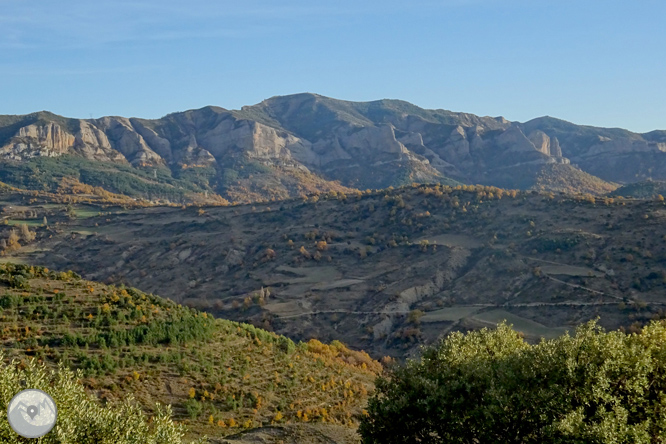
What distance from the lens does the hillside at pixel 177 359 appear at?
37.0 metres

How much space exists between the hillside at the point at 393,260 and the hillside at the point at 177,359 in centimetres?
2385

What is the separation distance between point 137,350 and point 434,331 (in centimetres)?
3737

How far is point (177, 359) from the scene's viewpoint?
41812 mm

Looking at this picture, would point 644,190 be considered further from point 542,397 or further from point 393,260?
point 542,397

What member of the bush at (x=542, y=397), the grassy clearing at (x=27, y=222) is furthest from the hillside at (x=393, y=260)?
the bush at (x=542, y=397)

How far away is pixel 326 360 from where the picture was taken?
172 ft

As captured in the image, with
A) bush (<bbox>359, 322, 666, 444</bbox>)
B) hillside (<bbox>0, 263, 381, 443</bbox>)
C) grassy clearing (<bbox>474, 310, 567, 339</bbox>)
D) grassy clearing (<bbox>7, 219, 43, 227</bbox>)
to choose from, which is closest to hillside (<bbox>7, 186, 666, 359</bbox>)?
grassy clearing (<bbox>474, 310, 567, 339</bbox>)

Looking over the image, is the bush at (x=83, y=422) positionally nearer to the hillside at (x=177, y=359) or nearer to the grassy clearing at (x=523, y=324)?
the hillside at (x=177, y=359)

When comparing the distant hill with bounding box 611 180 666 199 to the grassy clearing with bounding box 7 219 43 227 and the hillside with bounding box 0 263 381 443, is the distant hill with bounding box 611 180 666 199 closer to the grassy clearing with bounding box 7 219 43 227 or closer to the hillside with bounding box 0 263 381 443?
the hillside with bounding box 0 263 381 443

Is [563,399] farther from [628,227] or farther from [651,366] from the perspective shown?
[628,227]

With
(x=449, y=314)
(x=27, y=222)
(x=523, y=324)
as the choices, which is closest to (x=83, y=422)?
(x=523, y=324)

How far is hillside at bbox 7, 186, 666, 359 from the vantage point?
71.0m

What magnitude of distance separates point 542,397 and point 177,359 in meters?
27.2

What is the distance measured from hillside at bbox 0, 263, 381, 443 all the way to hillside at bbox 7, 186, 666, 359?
939 inches
